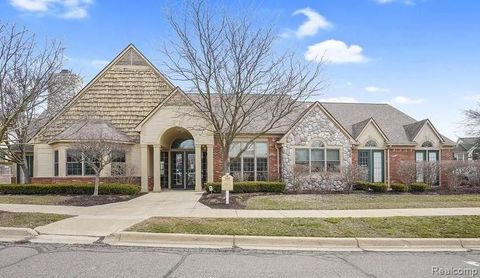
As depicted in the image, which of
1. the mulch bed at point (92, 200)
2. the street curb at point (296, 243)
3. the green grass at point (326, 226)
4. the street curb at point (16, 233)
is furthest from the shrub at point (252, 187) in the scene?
the street curb at point (296, 243)

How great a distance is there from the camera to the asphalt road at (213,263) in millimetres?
6926

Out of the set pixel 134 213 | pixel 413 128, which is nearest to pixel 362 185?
pixel 413 128

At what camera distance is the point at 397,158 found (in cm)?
2753

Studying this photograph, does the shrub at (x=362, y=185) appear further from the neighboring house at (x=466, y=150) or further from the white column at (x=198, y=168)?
the neighboring house at (x=466, y=150)

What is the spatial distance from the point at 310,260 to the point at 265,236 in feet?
6.00

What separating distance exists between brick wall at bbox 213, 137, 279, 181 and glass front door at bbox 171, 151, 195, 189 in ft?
7.92

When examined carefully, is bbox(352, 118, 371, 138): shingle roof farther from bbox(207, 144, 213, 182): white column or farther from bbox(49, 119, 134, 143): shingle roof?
bbox(49, 119, 134, 143): shingle roof

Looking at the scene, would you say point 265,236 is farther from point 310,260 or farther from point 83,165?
point 83,165

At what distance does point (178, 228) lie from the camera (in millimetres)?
10227

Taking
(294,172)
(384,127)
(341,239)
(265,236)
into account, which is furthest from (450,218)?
(384,127)

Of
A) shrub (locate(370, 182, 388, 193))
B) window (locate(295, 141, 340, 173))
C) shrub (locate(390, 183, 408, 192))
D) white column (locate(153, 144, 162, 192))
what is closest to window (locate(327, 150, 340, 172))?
window (locate(295, 141, 340, 173))

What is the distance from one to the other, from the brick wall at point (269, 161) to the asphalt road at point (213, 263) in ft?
52.1

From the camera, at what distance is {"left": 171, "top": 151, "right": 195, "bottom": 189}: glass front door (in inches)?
1048

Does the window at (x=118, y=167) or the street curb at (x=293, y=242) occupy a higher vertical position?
the window at (x=118, y=167)
